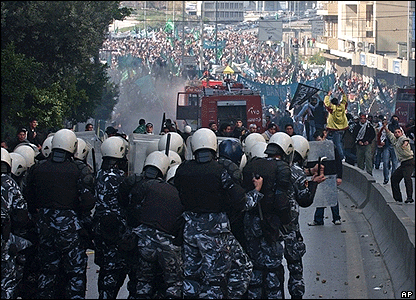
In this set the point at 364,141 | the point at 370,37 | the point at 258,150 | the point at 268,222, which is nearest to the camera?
the point at 268,222

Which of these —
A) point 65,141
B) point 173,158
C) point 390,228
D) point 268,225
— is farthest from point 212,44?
point 268,225

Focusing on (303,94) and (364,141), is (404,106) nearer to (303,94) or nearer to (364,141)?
(303,94)

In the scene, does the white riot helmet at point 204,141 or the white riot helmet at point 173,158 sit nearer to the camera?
the white riot helmet at point 204,141

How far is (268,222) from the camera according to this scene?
7.97 metres

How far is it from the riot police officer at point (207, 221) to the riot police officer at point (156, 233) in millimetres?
148

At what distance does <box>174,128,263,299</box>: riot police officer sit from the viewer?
7.48 metres

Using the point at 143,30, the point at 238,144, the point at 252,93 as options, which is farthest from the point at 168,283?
the point at 143,30

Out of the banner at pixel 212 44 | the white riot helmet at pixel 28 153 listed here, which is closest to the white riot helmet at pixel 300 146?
the white riot helmet at pixel 28 153

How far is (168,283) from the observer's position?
7.76m

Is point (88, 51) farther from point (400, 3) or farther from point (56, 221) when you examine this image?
point (400, 3)

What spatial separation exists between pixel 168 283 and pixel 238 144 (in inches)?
57.1

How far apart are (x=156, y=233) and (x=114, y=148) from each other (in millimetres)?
1359

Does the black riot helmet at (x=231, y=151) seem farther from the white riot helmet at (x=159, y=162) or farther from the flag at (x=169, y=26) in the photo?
the flag at (x=169, y=26)

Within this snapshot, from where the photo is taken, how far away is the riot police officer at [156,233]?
302 inches
